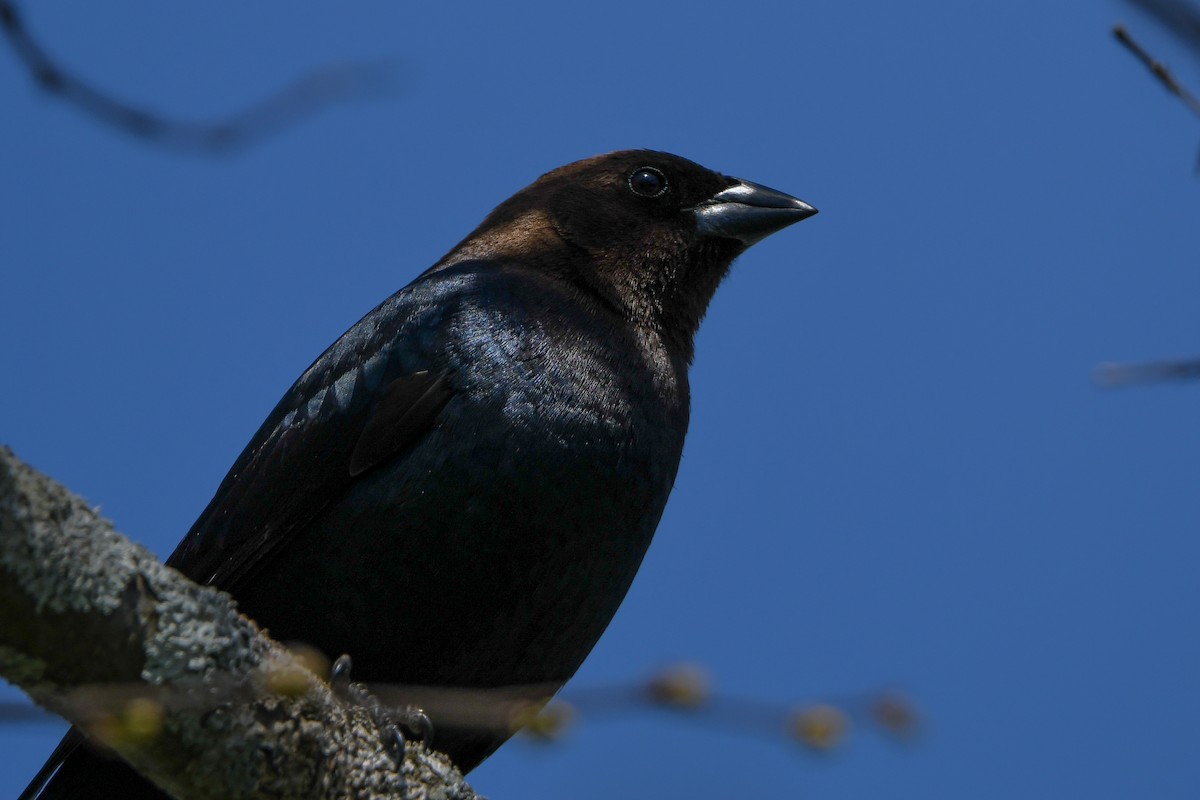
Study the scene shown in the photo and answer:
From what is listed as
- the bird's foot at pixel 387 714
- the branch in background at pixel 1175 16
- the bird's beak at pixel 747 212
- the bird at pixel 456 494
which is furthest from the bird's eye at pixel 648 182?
the branch in background at pixel 1175 16

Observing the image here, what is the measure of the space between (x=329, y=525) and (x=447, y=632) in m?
0.43

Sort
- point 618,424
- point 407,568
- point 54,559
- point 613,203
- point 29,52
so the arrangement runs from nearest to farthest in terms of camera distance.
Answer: point 54,559
point 29,52
point 407,568
point 618,424
point 613,203

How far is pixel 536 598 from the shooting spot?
3.62m

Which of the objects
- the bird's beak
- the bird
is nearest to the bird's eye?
the bird's beak

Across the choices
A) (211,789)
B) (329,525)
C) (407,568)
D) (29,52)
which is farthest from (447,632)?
(29,52)

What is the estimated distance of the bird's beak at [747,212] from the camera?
487cm

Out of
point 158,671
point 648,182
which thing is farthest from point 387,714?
point 648,182

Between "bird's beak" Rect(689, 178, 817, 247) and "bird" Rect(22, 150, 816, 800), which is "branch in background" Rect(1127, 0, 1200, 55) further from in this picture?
"bird's beak" Rect(689, 178, 817, 247)

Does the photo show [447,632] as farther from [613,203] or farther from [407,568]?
[613,203]

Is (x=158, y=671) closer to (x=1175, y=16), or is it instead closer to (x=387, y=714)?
(x=387, y=714)

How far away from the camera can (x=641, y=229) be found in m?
4.77

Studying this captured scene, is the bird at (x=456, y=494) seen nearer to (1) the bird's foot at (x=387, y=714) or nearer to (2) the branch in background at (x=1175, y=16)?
(1) the bird's foot at (x=387, y=714)

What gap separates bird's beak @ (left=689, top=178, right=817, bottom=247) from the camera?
4871 millimetres

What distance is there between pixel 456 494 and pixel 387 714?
756 millimetres
